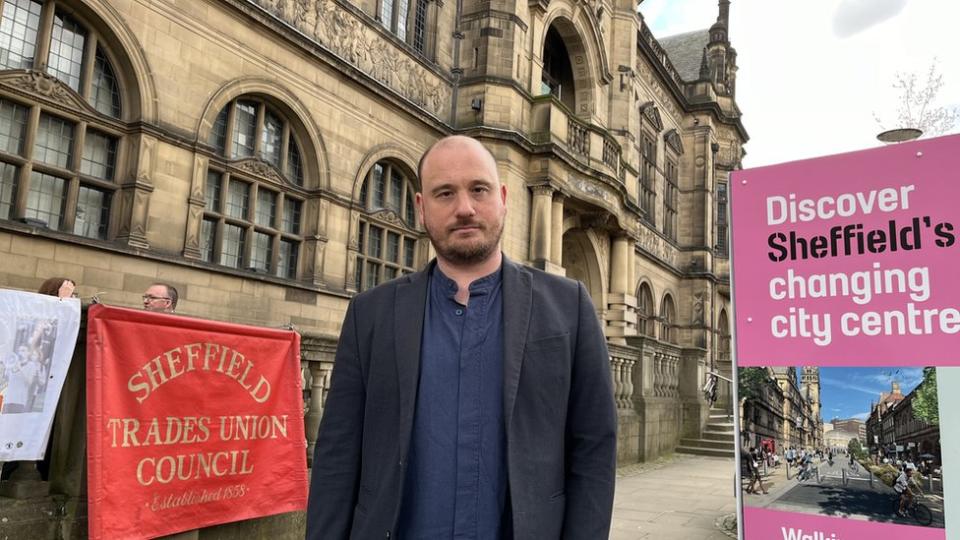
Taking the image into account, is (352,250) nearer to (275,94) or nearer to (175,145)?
(275,94)

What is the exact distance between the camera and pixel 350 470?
2.07 m

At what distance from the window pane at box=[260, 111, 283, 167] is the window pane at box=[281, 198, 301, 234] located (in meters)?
0.60

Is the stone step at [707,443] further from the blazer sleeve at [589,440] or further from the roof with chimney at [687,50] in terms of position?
the blazer sleeve at [589,440]

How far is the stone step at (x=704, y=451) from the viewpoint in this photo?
63.9 feet

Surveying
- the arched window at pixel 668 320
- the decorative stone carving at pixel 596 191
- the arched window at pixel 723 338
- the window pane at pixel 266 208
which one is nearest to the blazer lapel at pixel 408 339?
the window pane at pixel 266 208

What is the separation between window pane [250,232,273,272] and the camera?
9450 mm

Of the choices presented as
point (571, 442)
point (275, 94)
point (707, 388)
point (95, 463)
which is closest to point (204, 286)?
point (275, 94)

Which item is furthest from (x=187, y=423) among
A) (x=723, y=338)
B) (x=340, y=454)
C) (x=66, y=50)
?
(x=723, y=338)

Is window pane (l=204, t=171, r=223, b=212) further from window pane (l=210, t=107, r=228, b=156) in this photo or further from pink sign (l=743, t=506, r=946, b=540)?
pink sign (l=743, t=506, r=946, b=540)

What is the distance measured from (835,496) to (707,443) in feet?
62.9

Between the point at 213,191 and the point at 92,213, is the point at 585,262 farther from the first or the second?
the point at 92,213

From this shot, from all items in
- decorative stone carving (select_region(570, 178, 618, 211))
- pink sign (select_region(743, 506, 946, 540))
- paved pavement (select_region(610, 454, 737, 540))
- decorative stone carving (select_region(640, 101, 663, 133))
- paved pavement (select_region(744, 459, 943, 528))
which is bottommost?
paved pavement (select_region(610, 454, 737, 540))

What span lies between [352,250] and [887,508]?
355 inches

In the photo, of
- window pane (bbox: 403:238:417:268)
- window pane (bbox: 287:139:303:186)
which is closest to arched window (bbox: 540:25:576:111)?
window pane (bbox: 403:238:417:268)
